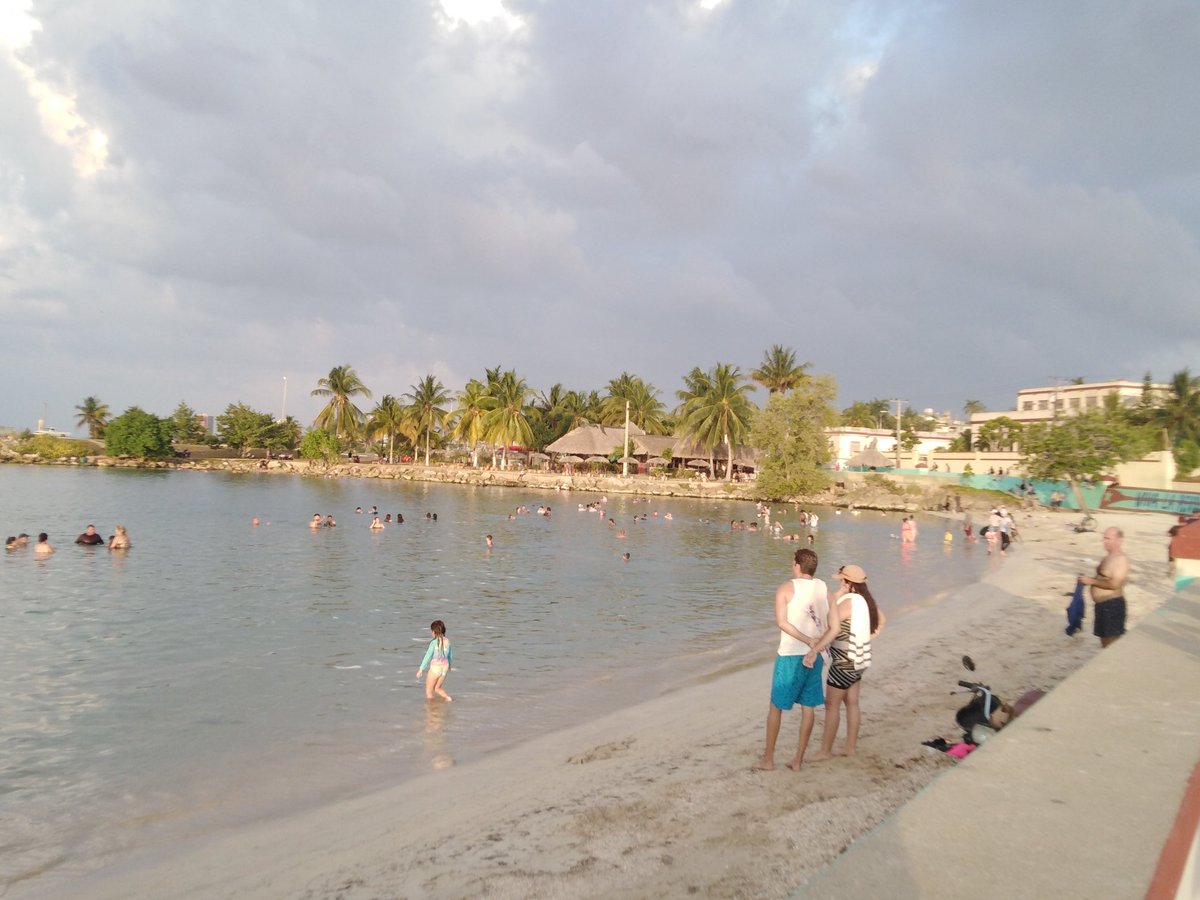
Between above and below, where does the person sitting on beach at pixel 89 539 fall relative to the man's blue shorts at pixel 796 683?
below

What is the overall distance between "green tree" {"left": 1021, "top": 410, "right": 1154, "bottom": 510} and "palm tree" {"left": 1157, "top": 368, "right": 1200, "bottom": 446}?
22.6 metres

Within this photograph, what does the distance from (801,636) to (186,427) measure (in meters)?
116

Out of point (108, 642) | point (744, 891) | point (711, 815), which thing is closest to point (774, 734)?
Result: point (711, 815)

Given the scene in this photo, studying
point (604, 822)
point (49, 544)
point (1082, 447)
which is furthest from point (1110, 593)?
point (1082, 447)

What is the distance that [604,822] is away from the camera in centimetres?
604

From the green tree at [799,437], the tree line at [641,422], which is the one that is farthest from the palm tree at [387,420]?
the green tree at [799,437]

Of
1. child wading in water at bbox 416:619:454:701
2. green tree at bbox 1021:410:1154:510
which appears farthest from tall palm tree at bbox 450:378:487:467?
child wading in water at bbox 416:619:454:701

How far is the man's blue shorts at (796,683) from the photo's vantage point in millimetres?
6230

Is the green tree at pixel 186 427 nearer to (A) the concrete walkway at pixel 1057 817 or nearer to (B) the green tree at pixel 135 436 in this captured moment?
(B) the green tree at pixel 135 436

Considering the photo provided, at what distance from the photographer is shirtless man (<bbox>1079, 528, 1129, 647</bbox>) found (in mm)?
8586

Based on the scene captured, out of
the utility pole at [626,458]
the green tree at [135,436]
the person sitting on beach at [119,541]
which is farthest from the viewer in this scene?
the green tree at [135,436]

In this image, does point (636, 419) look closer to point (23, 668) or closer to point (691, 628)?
point (691, 628)

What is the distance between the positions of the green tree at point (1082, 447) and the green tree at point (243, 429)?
312 feet

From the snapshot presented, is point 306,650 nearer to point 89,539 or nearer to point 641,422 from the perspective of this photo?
point 89,539
